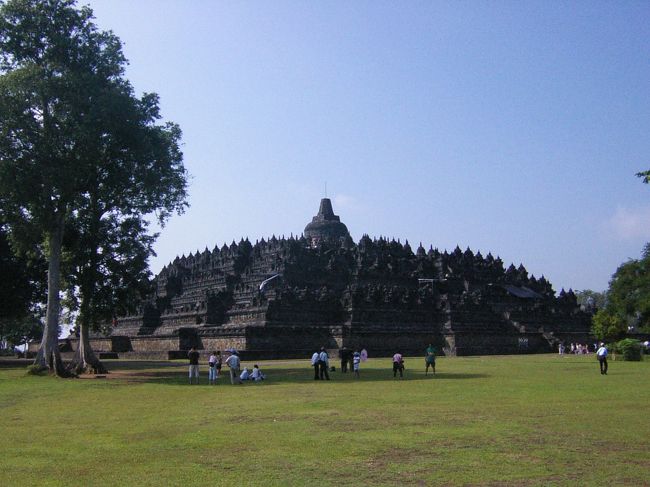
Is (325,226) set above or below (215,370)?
above

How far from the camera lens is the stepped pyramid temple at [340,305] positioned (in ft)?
162

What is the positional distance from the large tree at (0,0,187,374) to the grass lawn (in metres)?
11.6

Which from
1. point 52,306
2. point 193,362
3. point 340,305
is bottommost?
point 193,362

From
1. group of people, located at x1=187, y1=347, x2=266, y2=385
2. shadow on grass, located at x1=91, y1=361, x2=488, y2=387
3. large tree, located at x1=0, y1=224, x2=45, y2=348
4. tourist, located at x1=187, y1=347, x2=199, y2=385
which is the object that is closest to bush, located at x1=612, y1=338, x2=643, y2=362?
shadow on grass, located at x1=91, y1=361, x2=488, y2=387

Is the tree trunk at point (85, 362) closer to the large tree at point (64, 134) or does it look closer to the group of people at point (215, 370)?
the large tree at point (64, 134)

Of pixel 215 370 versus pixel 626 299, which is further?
pixel 626 299

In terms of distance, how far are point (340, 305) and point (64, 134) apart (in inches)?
1072

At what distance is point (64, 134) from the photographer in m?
31.1

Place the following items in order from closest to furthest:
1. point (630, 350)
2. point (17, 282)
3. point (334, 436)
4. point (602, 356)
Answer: point (334, 436) < point (602, 356) < point (630, 350) < point (17, 282)

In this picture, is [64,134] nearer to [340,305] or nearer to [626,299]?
[340,305]

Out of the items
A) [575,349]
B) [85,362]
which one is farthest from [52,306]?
[575,349]

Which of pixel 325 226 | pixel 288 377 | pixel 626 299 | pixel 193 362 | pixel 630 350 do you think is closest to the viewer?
pixel 193 362

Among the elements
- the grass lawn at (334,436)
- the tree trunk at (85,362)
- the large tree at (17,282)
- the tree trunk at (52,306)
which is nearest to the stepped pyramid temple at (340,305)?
the large tree at (17,282)

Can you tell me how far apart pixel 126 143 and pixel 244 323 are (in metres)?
22.2
